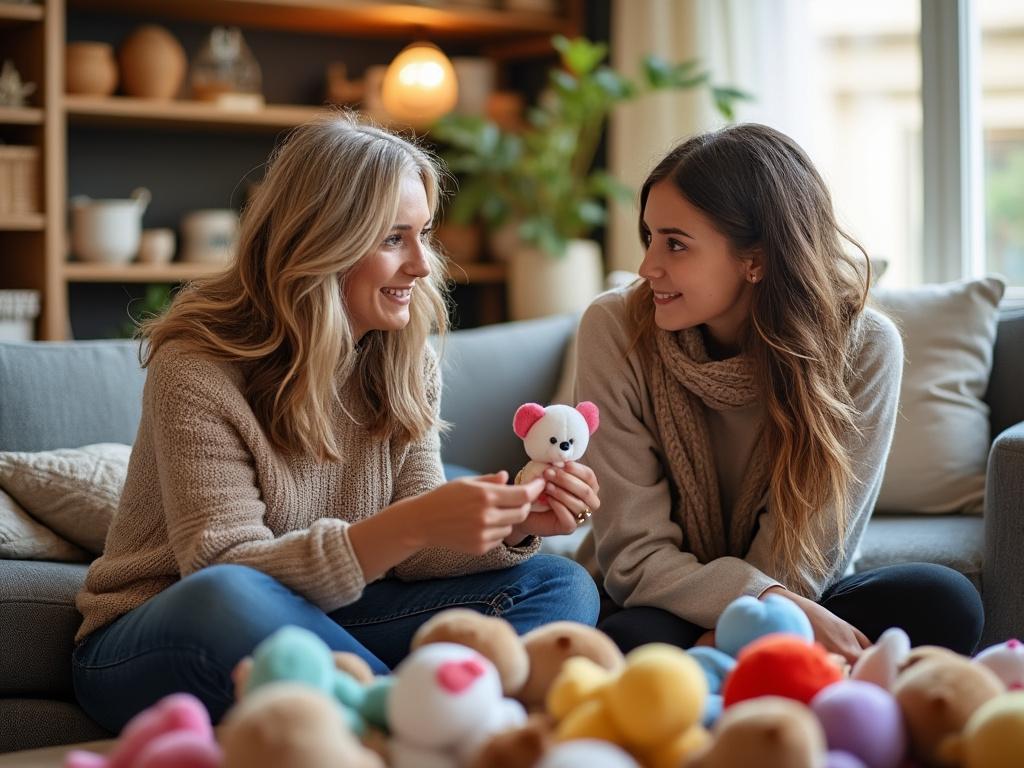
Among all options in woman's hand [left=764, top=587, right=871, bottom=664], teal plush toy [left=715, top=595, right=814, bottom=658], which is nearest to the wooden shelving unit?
woman's hand [left=764, top=587, right=871, bottom=664]

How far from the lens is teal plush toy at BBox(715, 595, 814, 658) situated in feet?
4.36

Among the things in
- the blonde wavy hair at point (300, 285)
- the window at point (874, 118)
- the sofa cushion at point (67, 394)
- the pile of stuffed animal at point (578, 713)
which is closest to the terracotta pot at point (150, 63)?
the sofa cushion at point (67, 394)

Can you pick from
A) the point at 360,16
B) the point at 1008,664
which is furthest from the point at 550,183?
the point at 1008,664

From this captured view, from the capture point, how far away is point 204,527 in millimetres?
1518

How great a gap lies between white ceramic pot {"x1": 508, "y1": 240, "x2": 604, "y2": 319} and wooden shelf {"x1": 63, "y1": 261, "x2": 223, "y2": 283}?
88 cm

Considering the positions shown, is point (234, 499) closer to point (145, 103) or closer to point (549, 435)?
point (549, 435)

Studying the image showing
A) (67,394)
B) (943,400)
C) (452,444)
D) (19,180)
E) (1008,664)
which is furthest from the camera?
(19,180)

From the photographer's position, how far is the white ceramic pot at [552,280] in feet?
12.2

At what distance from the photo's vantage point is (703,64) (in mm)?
3662

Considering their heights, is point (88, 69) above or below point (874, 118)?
above

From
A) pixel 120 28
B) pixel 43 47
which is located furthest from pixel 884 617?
pixel 120 28

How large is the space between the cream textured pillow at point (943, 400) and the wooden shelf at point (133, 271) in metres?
1.88

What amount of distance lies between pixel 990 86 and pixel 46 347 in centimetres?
243

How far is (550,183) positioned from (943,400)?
162 cm
